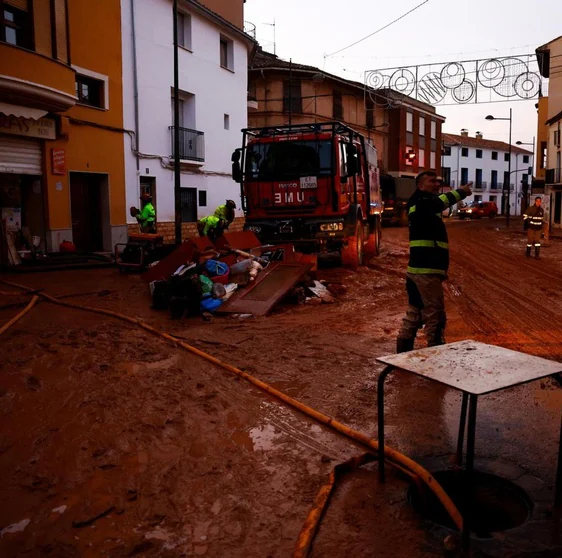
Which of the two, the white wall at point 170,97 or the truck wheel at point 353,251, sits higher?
the white wall at point 170,97

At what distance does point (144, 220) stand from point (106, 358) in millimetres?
8616

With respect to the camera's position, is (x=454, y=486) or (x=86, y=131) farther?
(x=86, y=131)

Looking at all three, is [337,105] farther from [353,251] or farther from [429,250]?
[429,250]

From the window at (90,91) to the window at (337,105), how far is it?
2216 cm

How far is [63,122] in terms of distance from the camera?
14.3 meters

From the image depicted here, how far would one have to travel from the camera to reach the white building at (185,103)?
1762cm

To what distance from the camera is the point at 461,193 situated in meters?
5.65

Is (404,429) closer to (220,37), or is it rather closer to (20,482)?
(20,482)

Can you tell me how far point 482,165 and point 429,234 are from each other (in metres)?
74.5

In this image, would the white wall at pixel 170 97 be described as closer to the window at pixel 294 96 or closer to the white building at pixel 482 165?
the window at pixel 294 96

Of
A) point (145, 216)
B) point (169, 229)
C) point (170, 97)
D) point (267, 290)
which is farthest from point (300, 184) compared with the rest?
point (170, 97)

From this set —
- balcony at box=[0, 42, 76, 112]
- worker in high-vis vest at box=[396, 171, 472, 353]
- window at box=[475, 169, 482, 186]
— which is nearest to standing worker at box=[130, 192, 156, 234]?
balcony at box=[0, 42, 76, 112]

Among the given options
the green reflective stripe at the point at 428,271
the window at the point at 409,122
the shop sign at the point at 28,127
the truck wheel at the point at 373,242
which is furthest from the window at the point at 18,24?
the window at the point at 409,122

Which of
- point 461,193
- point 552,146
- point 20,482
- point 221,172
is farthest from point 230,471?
point 552,146
